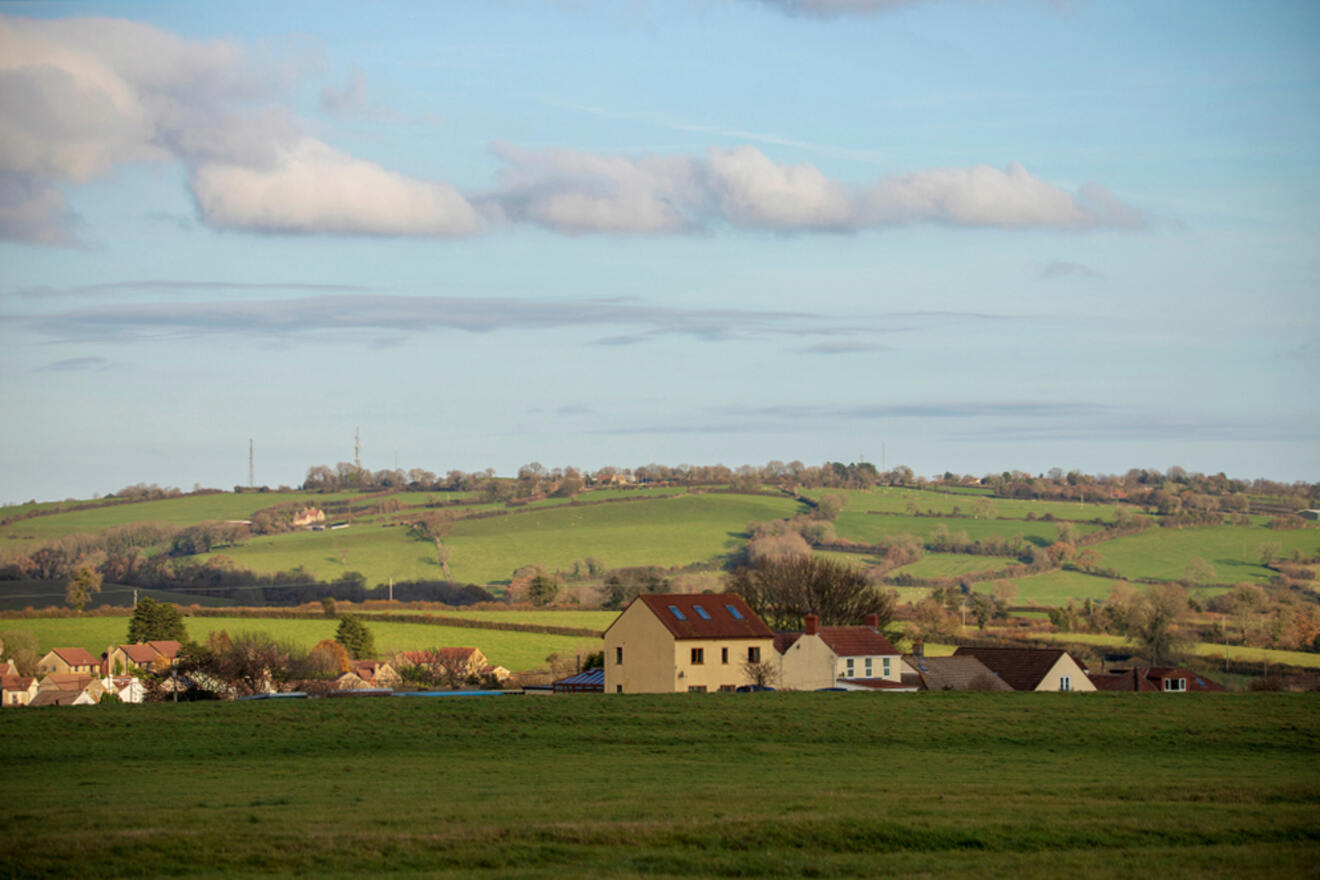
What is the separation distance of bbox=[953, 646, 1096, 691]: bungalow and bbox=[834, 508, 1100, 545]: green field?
8188 centimetres

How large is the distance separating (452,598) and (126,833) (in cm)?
10215

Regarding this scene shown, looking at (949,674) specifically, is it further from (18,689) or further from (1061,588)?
(1061,588)

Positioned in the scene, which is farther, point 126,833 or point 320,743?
point 320,743

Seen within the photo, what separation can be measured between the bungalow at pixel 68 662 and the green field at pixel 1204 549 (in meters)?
104

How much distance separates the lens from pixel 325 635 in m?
94.2

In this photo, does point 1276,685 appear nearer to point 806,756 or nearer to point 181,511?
point 806,756

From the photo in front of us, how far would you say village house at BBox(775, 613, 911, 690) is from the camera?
199 ft

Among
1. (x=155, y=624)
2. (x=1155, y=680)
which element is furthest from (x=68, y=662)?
(x=1155, y=680)

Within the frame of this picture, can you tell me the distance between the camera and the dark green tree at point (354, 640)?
9025cm

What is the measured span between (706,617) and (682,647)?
304 cm

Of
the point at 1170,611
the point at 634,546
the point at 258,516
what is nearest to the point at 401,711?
the point at 1170,611

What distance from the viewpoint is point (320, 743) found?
112 ft

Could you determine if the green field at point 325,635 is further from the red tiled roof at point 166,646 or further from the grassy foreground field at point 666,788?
the grassy foreground field at point 666,788

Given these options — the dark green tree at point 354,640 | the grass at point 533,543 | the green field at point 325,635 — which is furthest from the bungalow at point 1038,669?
the grass at point 533,543
